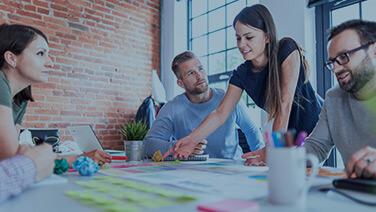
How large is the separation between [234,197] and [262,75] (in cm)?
111

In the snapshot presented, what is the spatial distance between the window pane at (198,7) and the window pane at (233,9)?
0.51 meters

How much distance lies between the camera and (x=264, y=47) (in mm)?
1653

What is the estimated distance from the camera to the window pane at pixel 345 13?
9.48 feet

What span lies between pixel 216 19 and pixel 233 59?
2.29 ft

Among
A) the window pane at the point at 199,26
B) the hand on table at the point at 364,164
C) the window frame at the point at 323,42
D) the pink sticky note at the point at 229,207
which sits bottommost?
the pink sticky note at the point at 229,207

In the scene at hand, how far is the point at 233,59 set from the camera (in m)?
4.09

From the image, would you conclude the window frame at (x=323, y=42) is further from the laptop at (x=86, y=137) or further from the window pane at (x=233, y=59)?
the laptop at (x=86, y=137)

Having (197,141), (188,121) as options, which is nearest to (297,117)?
(197,141)

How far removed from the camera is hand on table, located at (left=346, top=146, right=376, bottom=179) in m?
0.85

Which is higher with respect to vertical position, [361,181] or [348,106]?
[348,106]

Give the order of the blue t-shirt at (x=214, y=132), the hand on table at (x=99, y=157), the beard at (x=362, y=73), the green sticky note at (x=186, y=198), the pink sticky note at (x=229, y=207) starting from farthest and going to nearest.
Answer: the blue t-shirt at (x=214, y=132)
the hand on table at (x=99, y=157)
the beard at (x=362, y=73)
the green sticky note at (x=186, y=198)
the pink sticky note at (x=229, y=207)

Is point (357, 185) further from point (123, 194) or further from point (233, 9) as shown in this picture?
point (233, 9)

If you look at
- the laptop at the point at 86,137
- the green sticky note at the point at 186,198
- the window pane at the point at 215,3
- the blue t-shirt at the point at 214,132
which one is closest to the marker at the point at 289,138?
the green sticky note at the point at 186,198

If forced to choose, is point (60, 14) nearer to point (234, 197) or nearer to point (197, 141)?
point (197, 141)
